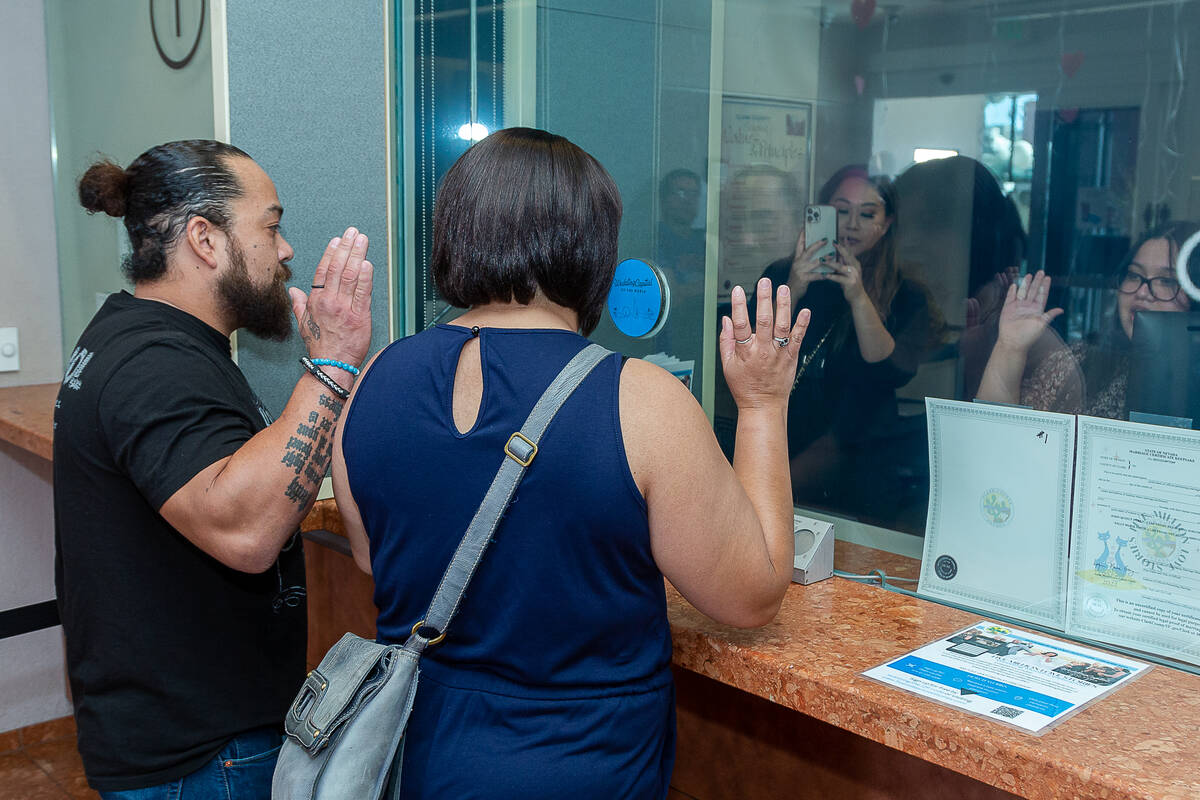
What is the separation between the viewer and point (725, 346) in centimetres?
128

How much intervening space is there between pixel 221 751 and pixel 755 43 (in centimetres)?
144

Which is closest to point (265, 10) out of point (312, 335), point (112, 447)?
point (312, 335)

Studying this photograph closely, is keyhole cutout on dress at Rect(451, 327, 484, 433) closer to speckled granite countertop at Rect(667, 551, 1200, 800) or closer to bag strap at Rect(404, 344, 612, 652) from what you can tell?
bag strap at Rect(404, 344, 612, 652)

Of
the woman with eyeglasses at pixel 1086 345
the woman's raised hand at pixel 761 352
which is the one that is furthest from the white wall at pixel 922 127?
the woman's raised hand at pixel 761 352

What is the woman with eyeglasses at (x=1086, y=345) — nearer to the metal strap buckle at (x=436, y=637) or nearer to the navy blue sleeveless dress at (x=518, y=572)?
the navy blue sleeveless dress at (x=518, y=572)

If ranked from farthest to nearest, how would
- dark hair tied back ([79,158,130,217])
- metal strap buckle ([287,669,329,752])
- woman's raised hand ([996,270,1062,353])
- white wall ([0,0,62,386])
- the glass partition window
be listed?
white wall ([0,0,62,386]) < dark hair tied back ([79,158,130,217]) < woman's raised hand ([996,270,1062,353]) < the glass partition window < metal strap buckle ([287,669,329,752])

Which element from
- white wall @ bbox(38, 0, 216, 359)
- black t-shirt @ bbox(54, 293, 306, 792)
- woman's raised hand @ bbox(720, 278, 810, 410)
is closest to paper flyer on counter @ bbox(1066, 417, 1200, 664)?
woman's raised hand @ bbox(720, 278, 810, 410)

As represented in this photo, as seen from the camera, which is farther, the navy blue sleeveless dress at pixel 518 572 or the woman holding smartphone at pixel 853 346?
the woman holding smartphone at pixel 853 346

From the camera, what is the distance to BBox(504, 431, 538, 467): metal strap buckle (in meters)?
1.00

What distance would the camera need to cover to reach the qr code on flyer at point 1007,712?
1126 mm

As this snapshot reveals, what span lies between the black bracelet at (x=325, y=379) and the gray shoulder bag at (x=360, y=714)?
1.33ft

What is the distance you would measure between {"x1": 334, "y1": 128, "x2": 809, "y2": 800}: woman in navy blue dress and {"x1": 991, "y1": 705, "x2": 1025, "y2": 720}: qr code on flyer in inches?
10.8

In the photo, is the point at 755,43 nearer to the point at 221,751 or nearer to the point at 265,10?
the point at 265,10

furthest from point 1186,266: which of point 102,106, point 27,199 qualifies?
point 27,199
